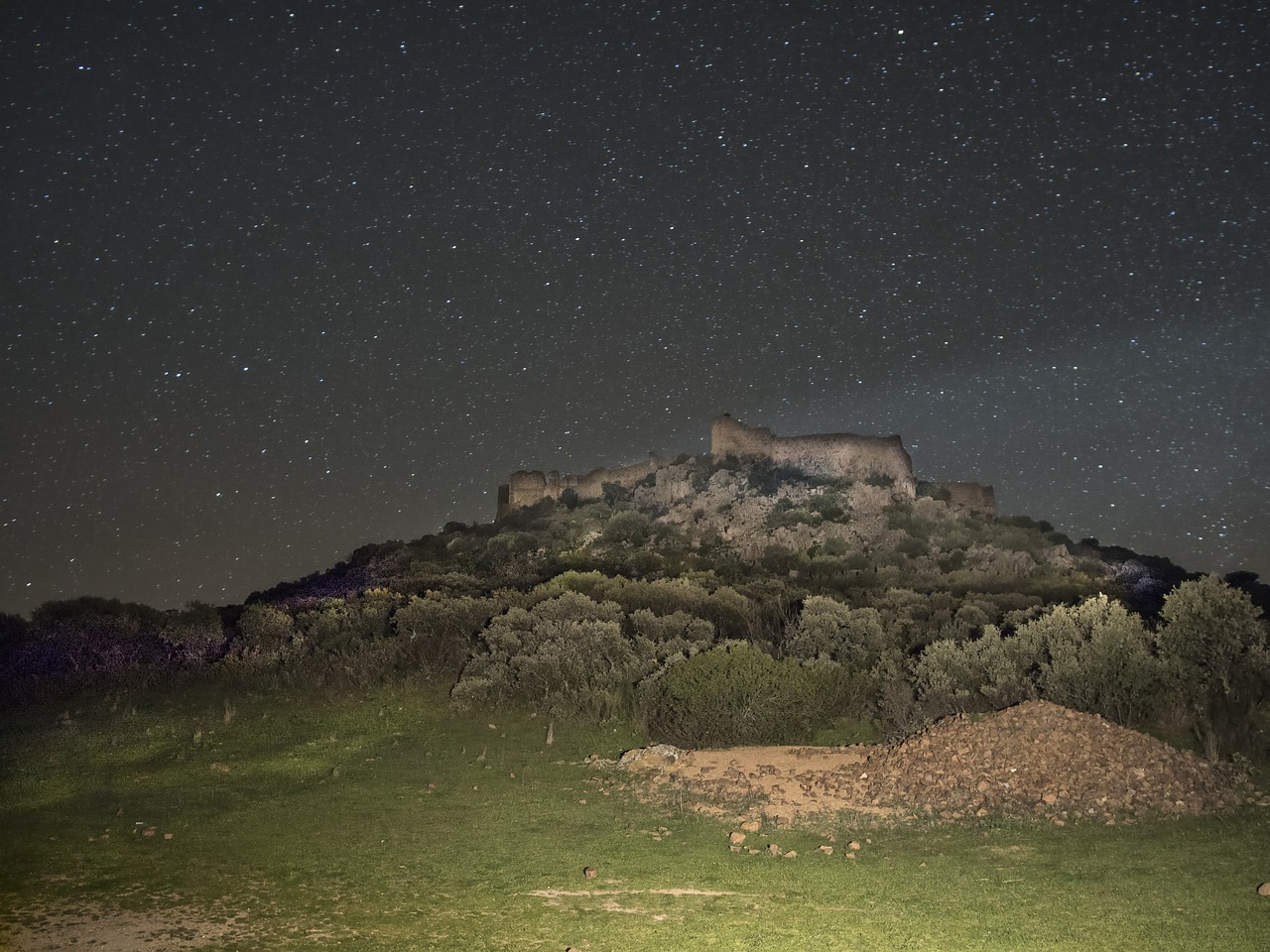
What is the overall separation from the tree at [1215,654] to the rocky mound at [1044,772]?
2.19 meters

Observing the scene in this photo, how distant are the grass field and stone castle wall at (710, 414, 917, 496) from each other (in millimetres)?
57369

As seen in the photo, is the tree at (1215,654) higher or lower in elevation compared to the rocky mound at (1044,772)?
higher

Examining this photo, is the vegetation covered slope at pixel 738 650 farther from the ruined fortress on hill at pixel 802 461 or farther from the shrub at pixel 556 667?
the ruined fortress on hill at pixel 802 461

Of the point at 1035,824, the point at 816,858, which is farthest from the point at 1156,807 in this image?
the point at 816,858

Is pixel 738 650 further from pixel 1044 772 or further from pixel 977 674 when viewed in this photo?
pixel 1044 772

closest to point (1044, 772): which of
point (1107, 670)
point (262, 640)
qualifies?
point (1107, 670)

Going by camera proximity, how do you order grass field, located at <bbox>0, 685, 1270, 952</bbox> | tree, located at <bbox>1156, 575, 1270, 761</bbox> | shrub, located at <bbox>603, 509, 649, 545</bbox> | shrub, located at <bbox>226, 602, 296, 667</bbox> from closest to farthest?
1. grass field, located at <bbox>0, 685, 1270, 952</bbox>
2. tree, located at <bbox>1156, 575, 1270, 761</bbox>
3. shrub, located at <bbox>226, 602, 296, 667</bbox>
4. shrub, located at <bbox>603, 509, 649, 545</bbox>

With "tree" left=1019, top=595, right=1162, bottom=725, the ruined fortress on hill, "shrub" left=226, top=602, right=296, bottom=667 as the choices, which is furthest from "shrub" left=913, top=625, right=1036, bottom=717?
the ruined fortress on hill

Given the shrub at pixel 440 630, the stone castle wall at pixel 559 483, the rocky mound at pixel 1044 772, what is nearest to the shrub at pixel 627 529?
the stone castle wall at pixel 559 483

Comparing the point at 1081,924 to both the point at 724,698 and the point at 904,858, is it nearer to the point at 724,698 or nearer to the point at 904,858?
the point at 904,858

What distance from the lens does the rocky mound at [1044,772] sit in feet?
34.0

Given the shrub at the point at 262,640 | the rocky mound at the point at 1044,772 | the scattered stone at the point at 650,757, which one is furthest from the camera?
the shrub at the point at 262,640

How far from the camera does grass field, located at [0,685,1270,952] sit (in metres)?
7.21

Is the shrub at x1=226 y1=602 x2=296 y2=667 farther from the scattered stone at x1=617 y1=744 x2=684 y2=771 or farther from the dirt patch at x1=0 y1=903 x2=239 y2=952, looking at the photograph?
the dirt patch at x1=0 y1=903 x2=239 y2=952
